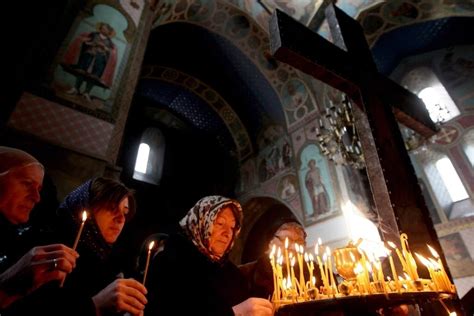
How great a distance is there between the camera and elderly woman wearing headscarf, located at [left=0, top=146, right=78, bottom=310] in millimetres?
969

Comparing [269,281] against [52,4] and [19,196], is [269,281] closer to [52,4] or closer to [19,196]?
[19,196]

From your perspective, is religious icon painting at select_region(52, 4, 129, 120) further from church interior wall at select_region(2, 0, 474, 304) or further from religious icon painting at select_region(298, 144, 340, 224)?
religious icon painting at select_region(298, 144, 340, 224)

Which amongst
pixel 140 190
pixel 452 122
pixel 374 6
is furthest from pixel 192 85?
pixel 452 122

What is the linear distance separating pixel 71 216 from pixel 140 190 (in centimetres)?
991

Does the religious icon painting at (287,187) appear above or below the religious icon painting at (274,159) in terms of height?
below

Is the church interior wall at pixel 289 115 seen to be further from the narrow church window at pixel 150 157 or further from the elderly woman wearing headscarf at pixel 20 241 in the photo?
the elderly woman wearing headscarf at pixel 20 241

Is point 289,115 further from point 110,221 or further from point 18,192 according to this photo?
point 18,192

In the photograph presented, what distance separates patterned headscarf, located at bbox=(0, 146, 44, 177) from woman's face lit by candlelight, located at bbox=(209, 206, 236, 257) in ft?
3.92

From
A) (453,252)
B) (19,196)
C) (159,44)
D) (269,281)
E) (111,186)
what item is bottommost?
(269,281)

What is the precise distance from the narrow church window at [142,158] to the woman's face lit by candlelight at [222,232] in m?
10.2

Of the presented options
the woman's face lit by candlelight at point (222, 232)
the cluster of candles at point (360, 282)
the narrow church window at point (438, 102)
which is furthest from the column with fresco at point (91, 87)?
the narrow church window at point (438, 102)

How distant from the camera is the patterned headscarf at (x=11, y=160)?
1295 millimetres

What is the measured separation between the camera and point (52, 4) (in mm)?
1911

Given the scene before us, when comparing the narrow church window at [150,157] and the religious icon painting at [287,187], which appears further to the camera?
the narrow church window at [150,157]
